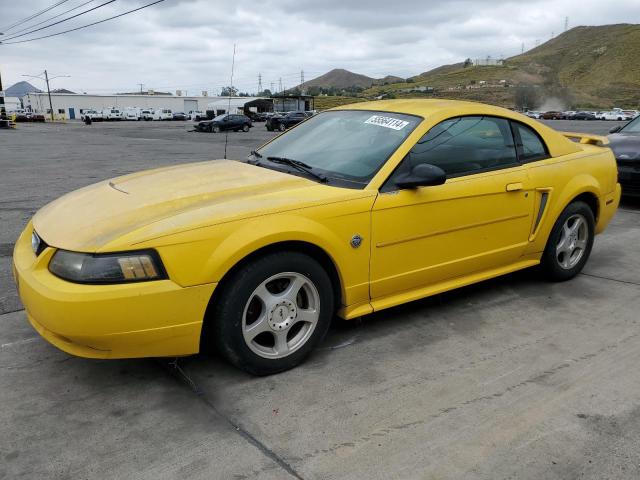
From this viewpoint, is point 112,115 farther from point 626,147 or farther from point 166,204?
point 166,204

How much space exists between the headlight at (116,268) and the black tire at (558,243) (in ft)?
10.4

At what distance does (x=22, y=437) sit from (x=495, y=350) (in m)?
2.60

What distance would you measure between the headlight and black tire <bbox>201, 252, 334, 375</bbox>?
0.36 m

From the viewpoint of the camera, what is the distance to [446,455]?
2348 millimetres

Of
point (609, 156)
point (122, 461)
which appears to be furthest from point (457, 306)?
point (122, 461)

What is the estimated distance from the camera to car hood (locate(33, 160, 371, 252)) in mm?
2641

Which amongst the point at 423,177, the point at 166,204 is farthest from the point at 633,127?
the point at 166,204

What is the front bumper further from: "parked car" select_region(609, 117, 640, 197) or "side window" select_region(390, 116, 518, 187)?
"parked car" select_region(609, 117, 640, 197)

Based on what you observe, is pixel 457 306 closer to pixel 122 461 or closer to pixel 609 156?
pixel 609 156

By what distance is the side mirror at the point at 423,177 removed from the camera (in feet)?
10.4

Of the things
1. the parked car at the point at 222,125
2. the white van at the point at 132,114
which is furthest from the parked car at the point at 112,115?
the parked car at the point at 222,125

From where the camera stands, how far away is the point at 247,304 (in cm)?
279

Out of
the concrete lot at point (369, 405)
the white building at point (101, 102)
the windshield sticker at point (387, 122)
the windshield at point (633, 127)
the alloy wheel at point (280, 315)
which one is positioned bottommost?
the concrete lot at point (369, 405)

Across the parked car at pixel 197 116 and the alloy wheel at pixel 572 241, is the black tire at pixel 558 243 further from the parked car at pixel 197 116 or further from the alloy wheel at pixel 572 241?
the parked car at pixel 197 116
